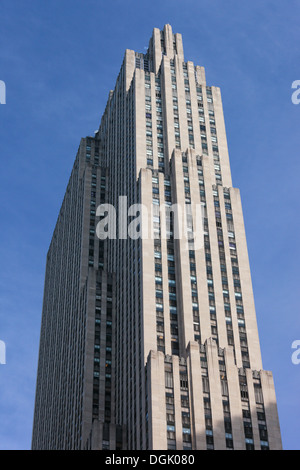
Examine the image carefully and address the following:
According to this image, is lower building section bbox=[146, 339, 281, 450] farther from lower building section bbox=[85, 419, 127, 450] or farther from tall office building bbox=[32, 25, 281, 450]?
lower building section bbox=[85, 419, 127, 450]

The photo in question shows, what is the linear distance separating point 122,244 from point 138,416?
4445 cm

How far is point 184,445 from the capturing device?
389 ft

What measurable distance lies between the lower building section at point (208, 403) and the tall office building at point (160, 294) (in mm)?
192

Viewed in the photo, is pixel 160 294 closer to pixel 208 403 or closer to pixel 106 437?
pixel 208 403

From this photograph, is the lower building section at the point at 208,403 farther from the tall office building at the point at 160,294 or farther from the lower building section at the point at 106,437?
the lower building section at the point at 106,437

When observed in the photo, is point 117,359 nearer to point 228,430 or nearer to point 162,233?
point 162,233

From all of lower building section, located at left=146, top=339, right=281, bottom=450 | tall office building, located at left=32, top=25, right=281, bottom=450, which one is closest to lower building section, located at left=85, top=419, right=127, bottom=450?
tall office building, located at left=32, top=25, right=281, bottom=450

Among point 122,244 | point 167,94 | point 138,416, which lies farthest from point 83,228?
point 138,416

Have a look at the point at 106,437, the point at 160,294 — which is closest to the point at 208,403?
the point at 106,437

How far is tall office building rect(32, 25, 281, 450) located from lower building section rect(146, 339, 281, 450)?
0.19 m

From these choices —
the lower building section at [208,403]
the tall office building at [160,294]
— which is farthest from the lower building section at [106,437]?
the lower building section at [208,403]

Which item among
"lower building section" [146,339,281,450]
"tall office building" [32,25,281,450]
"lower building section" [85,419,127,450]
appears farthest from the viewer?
"lower building section" [85,419,127,450]

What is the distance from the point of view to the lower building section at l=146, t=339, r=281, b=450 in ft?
393

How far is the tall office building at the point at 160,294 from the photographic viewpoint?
125 m
